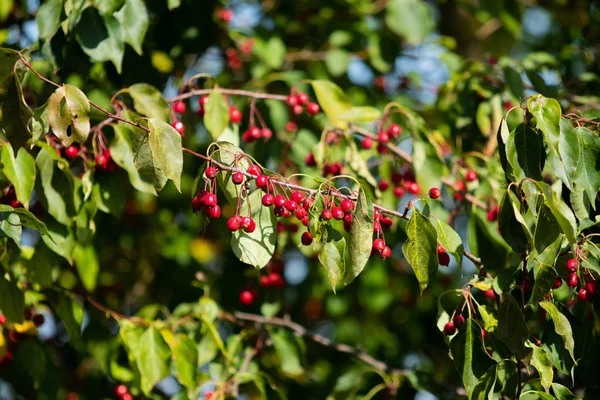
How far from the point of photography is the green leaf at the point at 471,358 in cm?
204

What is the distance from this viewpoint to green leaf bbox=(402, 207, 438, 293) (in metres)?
1.96

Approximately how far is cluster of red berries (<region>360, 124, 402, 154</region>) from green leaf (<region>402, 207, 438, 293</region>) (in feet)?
3.49

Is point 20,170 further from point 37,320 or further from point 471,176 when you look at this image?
point 471,176

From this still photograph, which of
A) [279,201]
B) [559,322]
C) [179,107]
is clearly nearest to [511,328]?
[559,322]

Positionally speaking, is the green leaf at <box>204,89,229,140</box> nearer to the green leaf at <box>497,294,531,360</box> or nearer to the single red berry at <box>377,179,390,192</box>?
the single red berry at <box>377,179,390,192</box>

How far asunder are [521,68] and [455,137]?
1.48 feet

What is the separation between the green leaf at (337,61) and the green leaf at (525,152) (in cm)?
194

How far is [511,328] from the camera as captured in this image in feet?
6.37

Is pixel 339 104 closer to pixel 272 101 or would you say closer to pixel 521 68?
pixel 272 101

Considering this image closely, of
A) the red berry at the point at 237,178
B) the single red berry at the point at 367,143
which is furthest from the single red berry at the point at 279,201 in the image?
the single red berry at the point at 367,143

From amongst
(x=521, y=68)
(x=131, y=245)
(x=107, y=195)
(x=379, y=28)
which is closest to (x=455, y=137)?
(x=521, y=68)

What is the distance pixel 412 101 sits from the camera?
14.1 feet

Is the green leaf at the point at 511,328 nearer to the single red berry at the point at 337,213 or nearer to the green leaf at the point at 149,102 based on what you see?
→ the single red berry at the point at 337,213

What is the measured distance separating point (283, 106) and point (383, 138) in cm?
71
